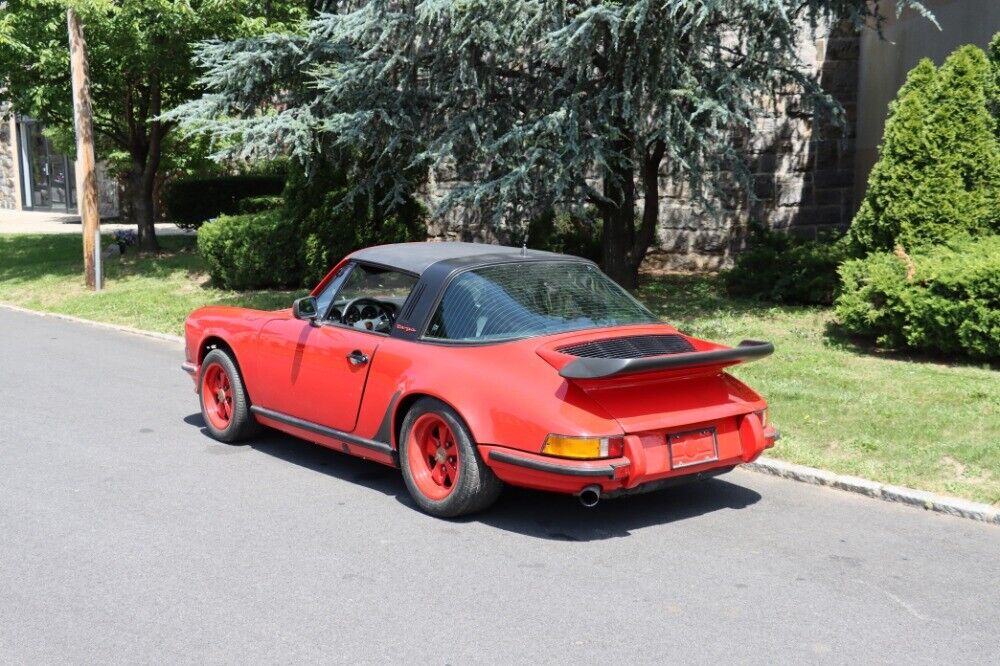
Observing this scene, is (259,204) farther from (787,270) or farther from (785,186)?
(787,270)

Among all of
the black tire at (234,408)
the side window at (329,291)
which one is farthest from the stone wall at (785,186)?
the side window at (329,291)

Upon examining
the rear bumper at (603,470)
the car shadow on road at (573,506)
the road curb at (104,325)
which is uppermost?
the rear bumper at (603,470)

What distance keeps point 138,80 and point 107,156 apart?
8.76 m

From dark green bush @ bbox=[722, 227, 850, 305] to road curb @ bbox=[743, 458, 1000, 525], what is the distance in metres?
5.53

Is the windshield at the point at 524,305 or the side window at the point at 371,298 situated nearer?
the windshield at the point at 524,305

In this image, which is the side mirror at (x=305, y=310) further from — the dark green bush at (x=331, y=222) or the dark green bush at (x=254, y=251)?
the dark green bush at (x=254, y=251)

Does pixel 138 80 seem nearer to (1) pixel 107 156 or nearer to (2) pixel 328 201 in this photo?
(2) pixel 328 201

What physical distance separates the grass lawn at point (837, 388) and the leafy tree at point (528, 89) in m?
1.63

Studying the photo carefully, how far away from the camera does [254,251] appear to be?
16484 millimetres

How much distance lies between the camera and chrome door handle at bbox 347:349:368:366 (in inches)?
254

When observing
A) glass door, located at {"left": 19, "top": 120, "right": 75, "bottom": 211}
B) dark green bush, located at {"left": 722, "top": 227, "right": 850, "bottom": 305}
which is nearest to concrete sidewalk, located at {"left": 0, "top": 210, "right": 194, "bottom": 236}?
glass door, located at {"left": 19, "top": 120, "right": 75, "bottom": 211}

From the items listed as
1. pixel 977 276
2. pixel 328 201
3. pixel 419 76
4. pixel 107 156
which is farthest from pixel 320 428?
pixel 107 156

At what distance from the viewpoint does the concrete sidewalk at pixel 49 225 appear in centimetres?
2858

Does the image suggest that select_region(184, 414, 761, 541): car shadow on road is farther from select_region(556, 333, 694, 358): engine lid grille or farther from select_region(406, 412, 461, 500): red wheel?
select_region(556, 333, 694, 358): engine lid grille
